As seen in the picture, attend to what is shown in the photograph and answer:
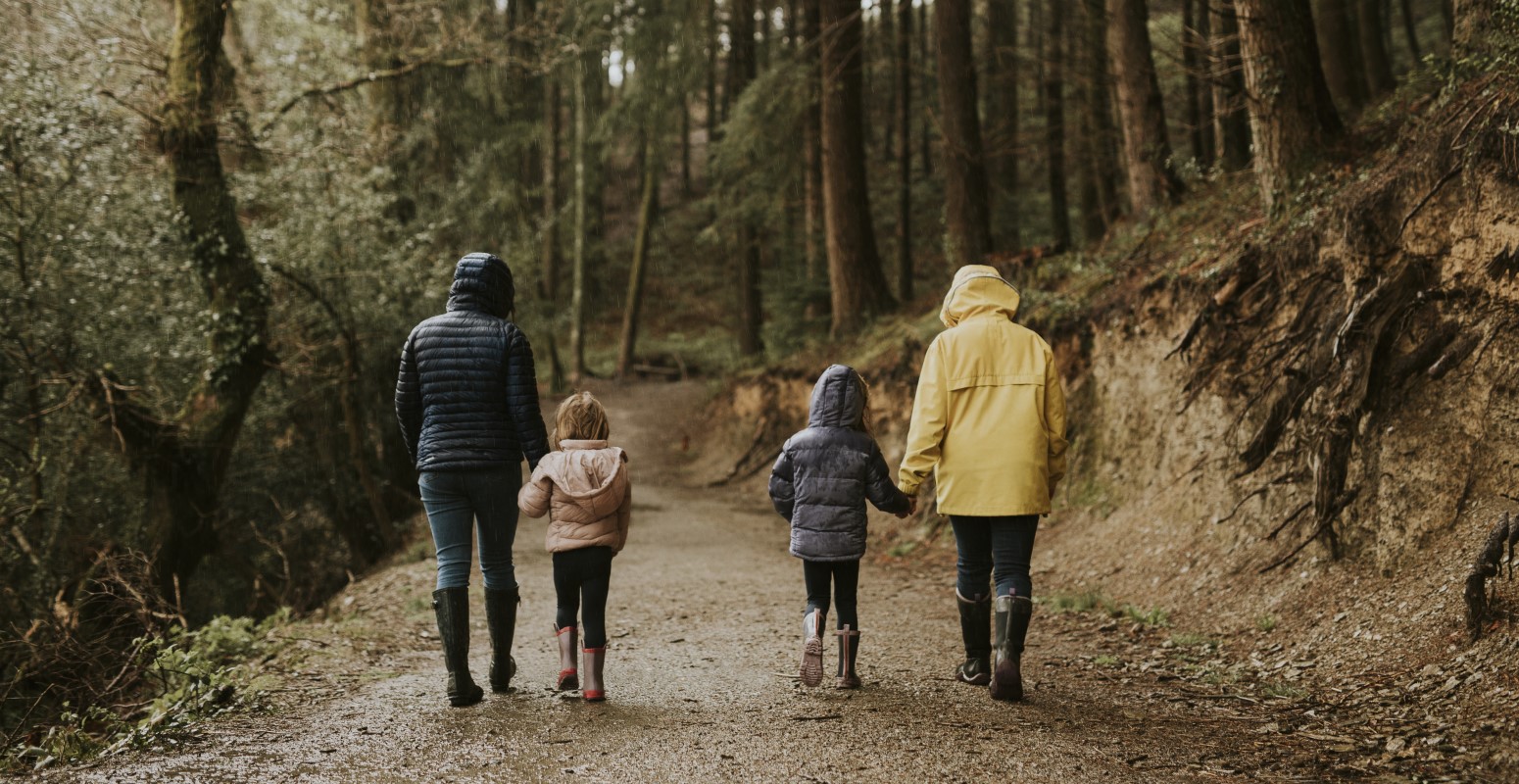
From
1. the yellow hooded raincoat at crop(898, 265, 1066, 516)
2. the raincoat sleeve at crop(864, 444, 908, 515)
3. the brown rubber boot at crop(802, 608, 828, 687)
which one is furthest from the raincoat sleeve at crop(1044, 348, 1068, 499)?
the brown rubber boot at crop(802, 608, 828, 687)

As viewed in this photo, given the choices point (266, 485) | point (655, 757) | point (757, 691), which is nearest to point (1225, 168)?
point (757, 691)

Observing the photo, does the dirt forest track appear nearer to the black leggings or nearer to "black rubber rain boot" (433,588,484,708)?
"black rubber rain boot" (433,588,484,708)

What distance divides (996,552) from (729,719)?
1.51 m

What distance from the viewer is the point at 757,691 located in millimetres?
5250

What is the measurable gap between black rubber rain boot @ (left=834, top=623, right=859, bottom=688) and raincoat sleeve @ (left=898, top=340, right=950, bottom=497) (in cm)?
78

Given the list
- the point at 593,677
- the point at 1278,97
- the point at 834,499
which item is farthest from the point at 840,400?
the point at 1278,97

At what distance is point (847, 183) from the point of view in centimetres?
1695

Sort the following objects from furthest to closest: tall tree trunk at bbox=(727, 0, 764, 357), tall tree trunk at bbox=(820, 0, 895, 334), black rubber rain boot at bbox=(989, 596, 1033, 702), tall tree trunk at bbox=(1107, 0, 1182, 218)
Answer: tall tree trunk at bbox=(727, 0, 764, 357) → tall tree trunk at bbox=(820, 0, 895, 334) → tall tree trunk at bbox=(1107, 0, 1182, 218) → black rubber rain boot at bbox=(989, 596, 1033, 702)

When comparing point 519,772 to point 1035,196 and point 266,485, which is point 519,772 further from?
point 1035,196

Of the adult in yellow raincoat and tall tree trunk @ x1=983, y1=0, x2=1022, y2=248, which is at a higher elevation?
tall tree trunk @ x1=983, y1=0, x2=1022, y2=248

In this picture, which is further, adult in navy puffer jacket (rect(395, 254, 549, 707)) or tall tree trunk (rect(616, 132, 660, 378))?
tall tree trunk (rect(616, 132, 660, 378))

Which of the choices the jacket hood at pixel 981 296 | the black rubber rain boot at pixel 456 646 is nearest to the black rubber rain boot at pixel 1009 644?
the jacket hood at pixel 981 296

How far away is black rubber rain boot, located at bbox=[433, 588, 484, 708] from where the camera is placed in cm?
502

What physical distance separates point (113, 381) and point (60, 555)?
7.07 feet
